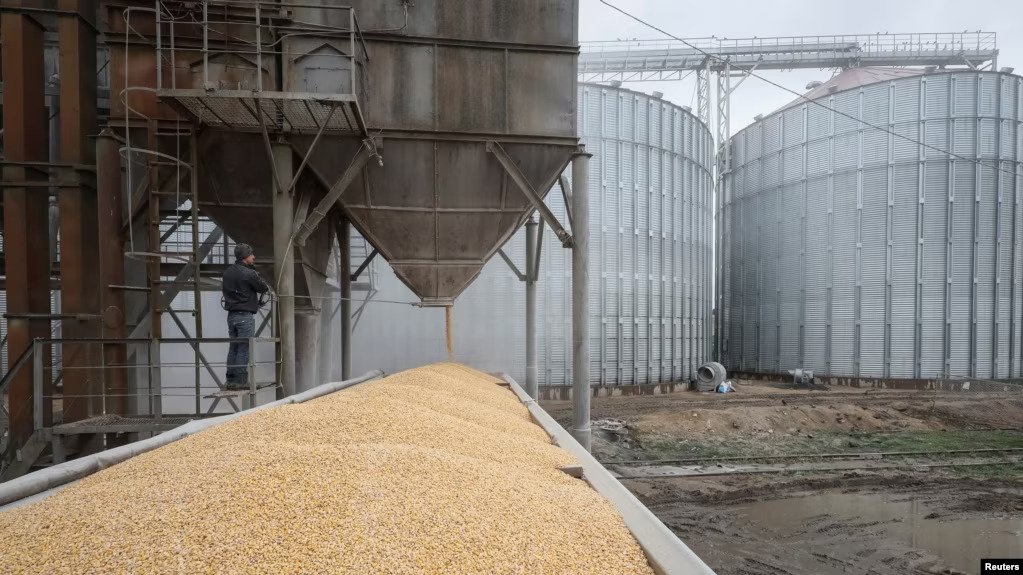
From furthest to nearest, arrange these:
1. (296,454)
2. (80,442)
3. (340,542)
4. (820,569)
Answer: (80,442) < (820,569) < (296,454) < (340,542)

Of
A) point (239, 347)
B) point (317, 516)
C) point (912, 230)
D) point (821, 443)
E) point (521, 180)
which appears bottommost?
point (821, 443)

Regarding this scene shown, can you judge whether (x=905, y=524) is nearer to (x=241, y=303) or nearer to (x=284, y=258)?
(x=284, y=258)

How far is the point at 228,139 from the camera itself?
6.52 metres

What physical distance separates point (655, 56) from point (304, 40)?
23.7m

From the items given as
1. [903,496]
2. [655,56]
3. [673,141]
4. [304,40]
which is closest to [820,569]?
[903,496]

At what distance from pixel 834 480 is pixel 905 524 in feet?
4.60

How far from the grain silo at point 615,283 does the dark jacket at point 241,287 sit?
8.34 meters

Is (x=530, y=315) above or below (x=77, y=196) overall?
below

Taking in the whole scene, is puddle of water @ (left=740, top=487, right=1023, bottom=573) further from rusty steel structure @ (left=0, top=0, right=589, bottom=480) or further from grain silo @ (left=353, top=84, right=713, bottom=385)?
grain silo @ (left=353, top=84, right=713, bottom=385)

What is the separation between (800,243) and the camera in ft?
60.6

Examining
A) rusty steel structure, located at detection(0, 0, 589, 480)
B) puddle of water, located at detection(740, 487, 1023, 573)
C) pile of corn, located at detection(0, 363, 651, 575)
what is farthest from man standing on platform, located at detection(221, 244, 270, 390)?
puddle of water, located at detection(740, 487, 1023, 573)

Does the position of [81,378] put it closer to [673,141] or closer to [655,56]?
[673,141]

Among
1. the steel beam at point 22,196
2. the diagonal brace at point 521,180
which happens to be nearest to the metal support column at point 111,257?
the steel beam at point 22,196

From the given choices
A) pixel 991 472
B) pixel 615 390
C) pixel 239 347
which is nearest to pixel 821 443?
pixel 991 472
